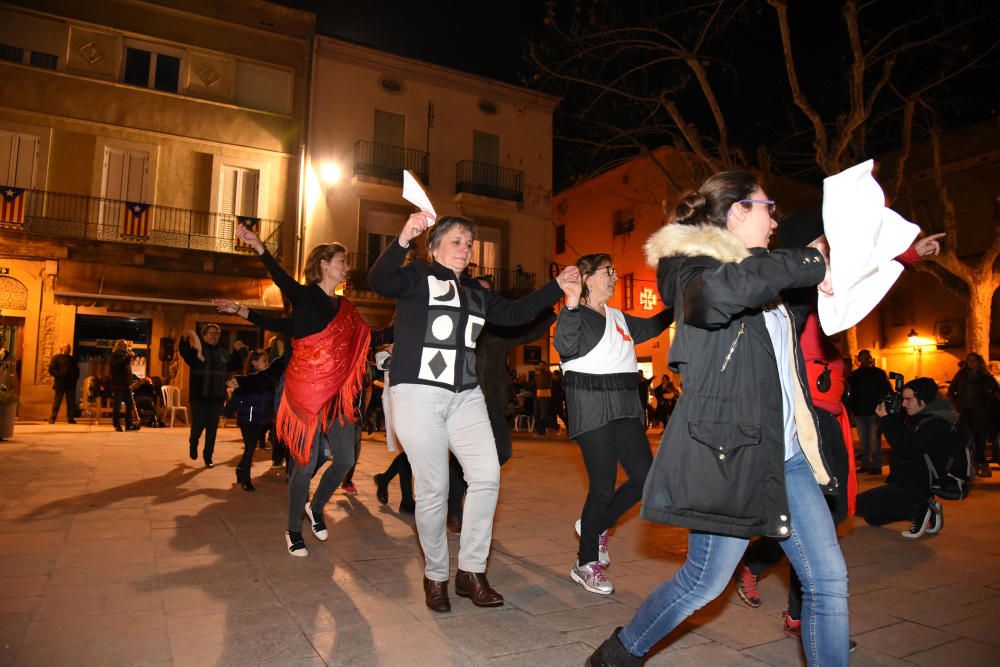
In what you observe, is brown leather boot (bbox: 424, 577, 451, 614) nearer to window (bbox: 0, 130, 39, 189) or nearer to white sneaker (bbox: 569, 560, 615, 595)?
white sneaker (bbox: 569, 560, 615, 595)

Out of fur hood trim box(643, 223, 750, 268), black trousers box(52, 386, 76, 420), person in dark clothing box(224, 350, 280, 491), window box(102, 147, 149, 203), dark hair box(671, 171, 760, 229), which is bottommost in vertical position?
black trousers box(52, 386, 76, 420)

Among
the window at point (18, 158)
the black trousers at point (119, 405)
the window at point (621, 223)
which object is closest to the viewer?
the black trousers at point (119, 405)

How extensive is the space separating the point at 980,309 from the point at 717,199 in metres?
14.4

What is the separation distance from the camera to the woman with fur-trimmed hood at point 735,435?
7.20ft

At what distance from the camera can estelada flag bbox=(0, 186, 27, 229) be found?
18.2 metres

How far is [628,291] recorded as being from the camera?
3073cm

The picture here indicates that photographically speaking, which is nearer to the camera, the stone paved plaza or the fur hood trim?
the fur hood trim

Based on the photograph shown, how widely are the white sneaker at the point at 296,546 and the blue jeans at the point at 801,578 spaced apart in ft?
8.60

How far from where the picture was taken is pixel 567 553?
4.75 meters

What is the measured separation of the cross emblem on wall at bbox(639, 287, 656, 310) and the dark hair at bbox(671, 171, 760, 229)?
25.6 meters

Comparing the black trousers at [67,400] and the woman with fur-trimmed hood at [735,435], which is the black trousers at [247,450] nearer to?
the woman with fur-trimmed hood at [735,435]

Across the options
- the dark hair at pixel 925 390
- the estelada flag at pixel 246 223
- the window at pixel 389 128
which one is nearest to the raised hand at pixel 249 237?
the dark hair at pixel 925 390

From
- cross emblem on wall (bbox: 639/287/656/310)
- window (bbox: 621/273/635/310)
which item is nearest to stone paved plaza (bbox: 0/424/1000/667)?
cross emblem on wall (bbox: 639/287/656/310)

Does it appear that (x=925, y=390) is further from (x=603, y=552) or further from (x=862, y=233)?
(x=862, y=233)
